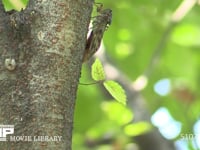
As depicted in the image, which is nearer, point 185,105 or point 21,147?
point 21,147

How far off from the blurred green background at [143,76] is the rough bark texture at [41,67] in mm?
1340

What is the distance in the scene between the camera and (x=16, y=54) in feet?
2.55

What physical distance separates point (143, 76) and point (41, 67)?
150 centimetres

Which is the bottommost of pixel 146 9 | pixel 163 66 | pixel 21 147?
pixel 21 147

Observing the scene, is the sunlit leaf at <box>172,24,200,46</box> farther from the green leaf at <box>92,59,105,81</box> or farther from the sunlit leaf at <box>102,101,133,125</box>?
the green leaf at <box>92,59,105,81</box>

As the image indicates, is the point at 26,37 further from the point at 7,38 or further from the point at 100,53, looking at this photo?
the point at 100,53

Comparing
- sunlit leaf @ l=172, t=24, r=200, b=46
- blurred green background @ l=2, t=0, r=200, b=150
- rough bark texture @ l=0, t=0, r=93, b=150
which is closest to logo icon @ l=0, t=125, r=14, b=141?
rough bark texture @ l=0, t=0, r=93, b=150

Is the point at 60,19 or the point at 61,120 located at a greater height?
the point at 60,19

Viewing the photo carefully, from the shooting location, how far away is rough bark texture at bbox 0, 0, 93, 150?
0.75 meters

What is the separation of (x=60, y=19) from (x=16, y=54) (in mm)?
80

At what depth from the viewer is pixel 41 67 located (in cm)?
77

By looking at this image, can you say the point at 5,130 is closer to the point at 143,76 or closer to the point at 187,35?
the point at 143,76

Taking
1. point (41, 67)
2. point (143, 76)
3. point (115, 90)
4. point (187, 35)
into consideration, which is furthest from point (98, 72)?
point (187, 35)

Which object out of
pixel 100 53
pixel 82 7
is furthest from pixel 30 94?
pixel 100 53
